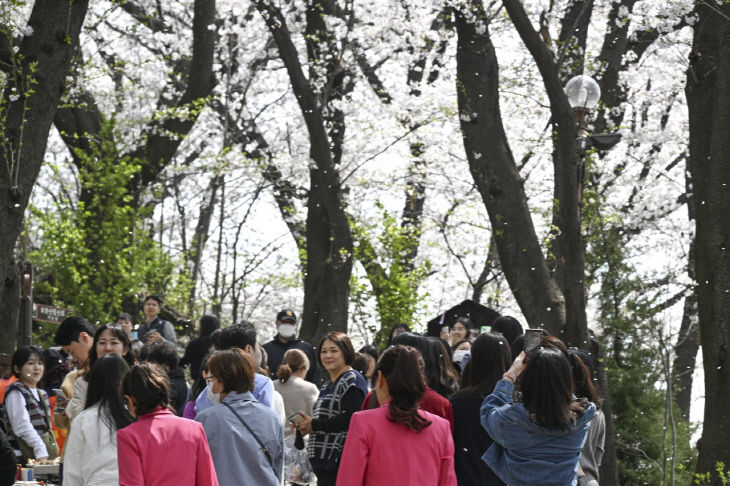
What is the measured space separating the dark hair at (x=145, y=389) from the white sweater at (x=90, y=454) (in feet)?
1.61

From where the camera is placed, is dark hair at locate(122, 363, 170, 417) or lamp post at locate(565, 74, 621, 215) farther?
lamp post at locate(565, 74, 621, 215)

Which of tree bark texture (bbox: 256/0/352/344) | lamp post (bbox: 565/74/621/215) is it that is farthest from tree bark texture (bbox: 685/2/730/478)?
tree bark texture (bbox: 256/0/352/344)

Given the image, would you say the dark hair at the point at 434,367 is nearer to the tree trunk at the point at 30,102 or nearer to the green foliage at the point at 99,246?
the tree trunk at the point at 30,102

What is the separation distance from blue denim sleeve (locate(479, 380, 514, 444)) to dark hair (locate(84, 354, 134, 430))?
1.92 m

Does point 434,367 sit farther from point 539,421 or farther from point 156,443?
point 156,443

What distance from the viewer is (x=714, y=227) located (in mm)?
9508

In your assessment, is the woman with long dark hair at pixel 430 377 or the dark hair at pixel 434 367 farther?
the dark hair at pixel 434 367

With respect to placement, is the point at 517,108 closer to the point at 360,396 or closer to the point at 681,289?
the point at 681,289

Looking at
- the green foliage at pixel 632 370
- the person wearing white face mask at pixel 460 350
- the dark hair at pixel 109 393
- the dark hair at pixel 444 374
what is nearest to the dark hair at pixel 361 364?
the person wearing white face mask at pixel 460 350

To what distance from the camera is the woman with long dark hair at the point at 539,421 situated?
16.0ft

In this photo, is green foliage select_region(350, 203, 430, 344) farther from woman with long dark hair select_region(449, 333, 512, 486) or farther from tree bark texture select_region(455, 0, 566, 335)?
woman with long dark hair select_region(449, 333, 512, 486)

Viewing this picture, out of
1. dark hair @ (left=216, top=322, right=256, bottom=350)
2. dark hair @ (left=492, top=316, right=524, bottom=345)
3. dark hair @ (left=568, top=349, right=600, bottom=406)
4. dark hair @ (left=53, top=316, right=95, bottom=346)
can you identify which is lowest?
dark hair @ (left=568, top=349, right=600, bottom=406)

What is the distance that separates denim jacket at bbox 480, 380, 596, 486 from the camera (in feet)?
16.3

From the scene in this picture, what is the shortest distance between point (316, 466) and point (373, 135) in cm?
1479
